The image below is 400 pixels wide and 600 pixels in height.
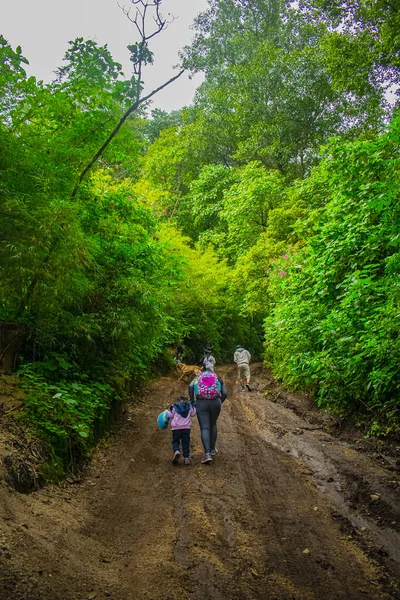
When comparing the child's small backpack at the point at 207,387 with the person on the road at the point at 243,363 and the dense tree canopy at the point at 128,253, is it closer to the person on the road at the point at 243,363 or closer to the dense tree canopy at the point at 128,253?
the dense tree canopy at the point at 128,253

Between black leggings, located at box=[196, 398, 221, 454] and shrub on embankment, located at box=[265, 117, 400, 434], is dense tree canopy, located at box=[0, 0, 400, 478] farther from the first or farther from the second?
black leggings, located at box=[196, 398, 221, 454]

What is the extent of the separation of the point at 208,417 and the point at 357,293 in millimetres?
3664

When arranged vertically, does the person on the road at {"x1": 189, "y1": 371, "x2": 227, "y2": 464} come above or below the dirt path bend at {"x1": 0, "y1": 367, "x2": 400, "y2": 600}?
above

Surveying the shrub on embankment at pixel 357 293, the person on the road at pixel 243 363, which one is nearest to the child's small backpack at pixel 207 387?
the shrub on embankment at pixel 357 293

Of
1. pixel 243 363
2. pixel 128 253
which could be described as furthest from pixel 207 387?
pixel 243 363

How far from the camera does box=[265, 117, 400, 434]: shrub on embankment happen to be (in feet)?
23.6

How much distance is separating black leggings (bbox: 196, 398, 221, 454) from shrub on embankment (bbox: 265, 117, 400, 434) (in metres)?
2.78

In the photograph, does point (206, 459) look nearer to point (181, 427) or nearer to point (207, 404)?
point (181, 427)

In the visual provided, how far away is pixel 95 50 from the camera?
25.6 ft

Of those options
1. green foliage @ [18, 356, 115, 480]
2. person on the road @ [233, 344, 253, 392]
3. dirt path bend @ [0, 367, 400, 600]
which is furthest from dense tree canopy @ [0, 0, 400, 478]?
person on the road @ [233, 344, 253, 392]

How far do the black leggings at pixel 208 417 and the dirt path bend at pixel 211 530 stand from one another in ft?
1.47

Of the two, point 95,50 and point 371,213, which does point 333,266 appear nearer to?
point 371,213

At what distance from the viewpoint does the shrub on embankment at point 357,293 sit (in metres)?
7.20

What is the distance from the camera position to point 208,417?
7.18m
